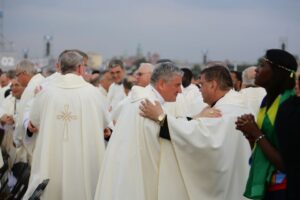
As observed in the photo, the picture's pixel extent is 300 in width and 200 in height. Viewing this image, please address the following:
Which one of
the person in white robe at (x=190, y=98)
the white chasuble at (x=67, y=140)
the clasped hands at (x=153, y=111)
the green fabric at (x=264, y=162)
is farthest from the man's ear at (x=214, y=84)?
the white chasuble at (x=67, y=140)

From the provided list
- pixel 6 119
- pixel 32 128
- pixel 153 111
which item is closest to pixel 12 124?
pixel 6 119

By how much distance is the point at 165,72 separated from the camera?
223 inches

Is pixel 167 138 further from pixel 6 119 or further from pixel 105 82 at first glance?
pixel 105 82

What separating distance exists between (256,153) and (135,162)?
1.32 meters

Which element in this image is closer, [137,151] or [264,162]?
[264,162]

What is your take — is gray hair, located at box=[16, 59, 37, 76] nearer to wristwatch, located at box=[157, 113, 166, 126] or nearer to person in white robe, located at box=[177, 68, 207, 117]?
person in white robe, located at box=[177, 68, 207, 117]

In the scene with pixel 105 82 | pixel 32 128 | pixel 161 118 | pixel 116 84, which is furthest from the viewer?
pixel 116 84

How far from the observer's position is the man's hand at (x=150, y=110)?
5430 mm

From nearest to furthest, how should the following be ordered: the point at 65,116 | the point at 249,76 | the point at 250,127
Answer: the point at 250,127 → the point at 65,116 → the point at 249,76

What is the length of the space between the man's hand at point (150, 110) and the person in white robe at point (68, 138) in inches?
74.3

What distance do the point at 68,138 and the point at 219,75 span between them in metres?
2.30

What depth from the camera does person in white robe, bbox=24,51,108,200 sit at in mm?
7156

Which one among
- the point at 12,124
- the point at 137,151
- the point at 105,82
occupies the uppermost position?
the point at 137,151

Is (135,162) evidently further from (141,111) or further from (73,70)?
(73,70)
